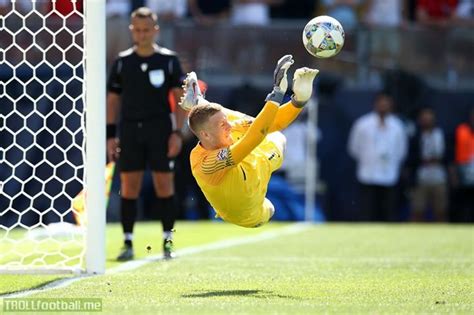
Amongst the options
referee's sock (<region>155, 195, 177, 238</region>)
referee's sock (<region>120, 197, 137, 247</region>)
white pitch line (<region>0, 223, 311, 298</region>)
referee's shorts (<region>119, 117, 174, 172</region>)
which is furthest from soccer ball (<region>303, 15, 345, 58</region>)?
referee's sock (<region>120, 197, 137, 247</region>)

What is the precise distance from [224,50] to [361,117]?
2547 millimetres

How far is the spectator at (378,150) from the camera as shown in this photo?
58.6 feet

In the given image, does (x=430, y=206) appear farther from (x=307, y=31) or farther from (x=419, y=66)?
(x=307, y=31)

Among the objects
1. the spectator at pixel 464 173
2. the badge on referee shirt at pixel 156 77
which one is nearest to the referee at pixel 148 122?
the badge on referee shirt at pixel 156 77

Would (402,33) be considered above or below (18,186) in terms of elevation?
above

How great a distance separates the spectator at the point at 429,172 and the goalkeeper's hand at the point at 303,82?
1029 cm

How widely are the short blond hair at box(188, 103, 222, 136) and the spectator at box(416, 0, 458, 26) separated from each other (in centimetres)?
1148

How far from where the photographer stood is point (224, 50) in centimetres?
1794

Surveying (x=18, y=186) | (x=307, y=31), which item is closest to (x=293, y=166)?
(x=18, y=186)

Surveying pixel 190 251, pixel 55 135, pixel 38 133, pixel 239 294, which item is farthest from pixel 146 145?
pixel 239 294

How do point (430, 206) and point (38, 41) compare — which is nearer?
point (38, 41)

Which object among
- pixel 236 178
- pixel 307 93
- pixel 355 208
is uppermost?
pixel 307 93

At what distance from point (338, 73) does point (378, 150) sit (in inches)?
59.6

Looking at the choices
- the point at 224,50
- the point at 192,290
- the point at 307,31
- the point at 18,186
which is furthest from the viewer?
the point at 224,50
